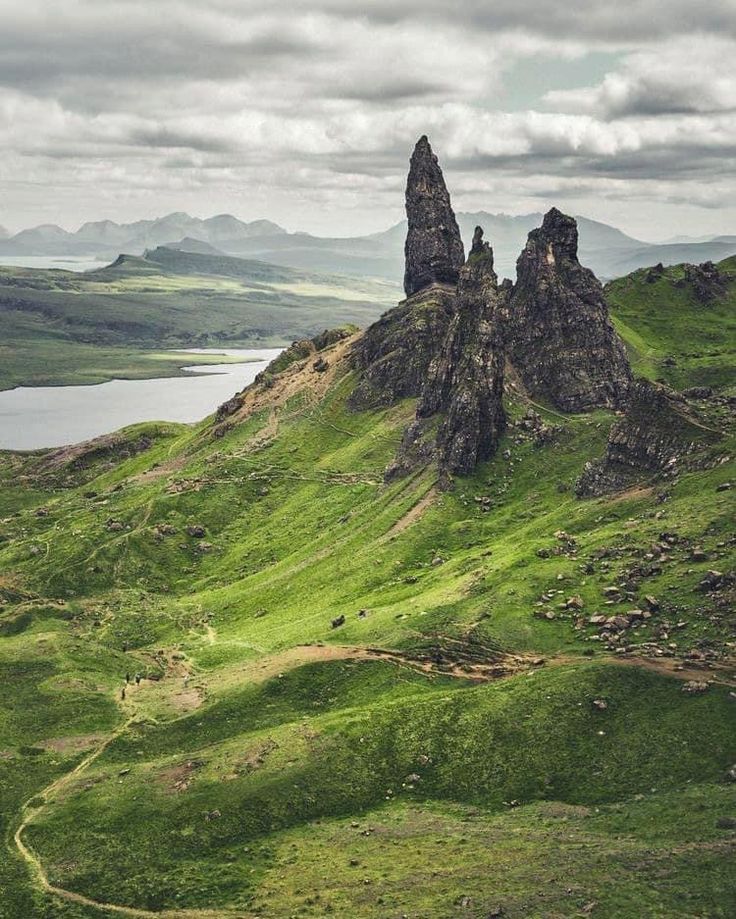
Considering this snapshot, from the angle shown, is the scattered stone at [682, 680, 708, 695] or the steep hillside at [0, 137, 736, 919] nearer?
the steep hillside at [0, 137, 736, 919]

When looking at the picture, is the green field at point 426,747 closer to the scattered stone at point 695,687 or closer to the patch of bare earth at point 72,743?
the patch of bare earth at point 72,743

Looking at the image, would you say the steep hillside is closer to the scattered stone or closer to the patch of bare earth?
the scattered stone

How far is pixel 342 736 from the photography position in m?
113

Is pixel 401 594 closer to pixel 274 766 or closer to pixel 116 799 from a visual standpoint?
pixel 274 766

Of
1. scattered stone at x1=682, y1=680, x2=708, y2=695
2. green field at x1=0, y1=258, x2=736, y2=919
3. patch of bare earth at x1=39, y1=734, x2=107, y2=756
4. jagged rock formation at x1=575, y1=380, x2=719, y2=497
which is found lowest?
patch of bare earth at x1=39, y1=734, x2=107, y2=756

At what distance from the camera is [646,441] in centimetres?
16125

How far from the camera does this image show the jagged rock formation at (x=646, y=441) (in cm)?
15500

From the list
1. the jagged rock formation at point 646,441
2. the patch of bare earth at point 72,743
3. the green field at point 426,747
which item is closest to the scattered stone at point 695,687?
the green field at point 426,747

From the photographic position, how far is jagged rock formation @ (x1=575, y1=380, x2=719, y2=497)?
155000 millimetres

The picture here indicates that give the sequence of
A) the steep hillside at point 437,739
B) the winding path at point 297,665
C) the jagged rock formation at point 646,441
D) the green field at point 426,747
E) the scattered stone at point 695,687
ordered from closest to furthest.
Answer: the green field at point 426,747 → the steep hillside at point 437,739 → the winding path at point 297,665 → the scattered stone at point 695,687 → the jagged rock formation at point 646,441

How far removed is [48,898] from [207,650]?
66.2 m

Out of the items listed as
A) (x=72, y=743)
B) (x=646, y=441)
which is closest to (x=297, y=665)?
(x=72, y=743)

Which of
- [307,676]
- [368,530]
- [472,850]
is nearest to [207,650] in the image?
[307,676]

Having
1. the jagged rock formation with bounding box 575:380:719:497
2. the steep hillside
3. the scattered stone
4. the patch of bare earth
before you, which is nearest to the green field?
the steep hillside
